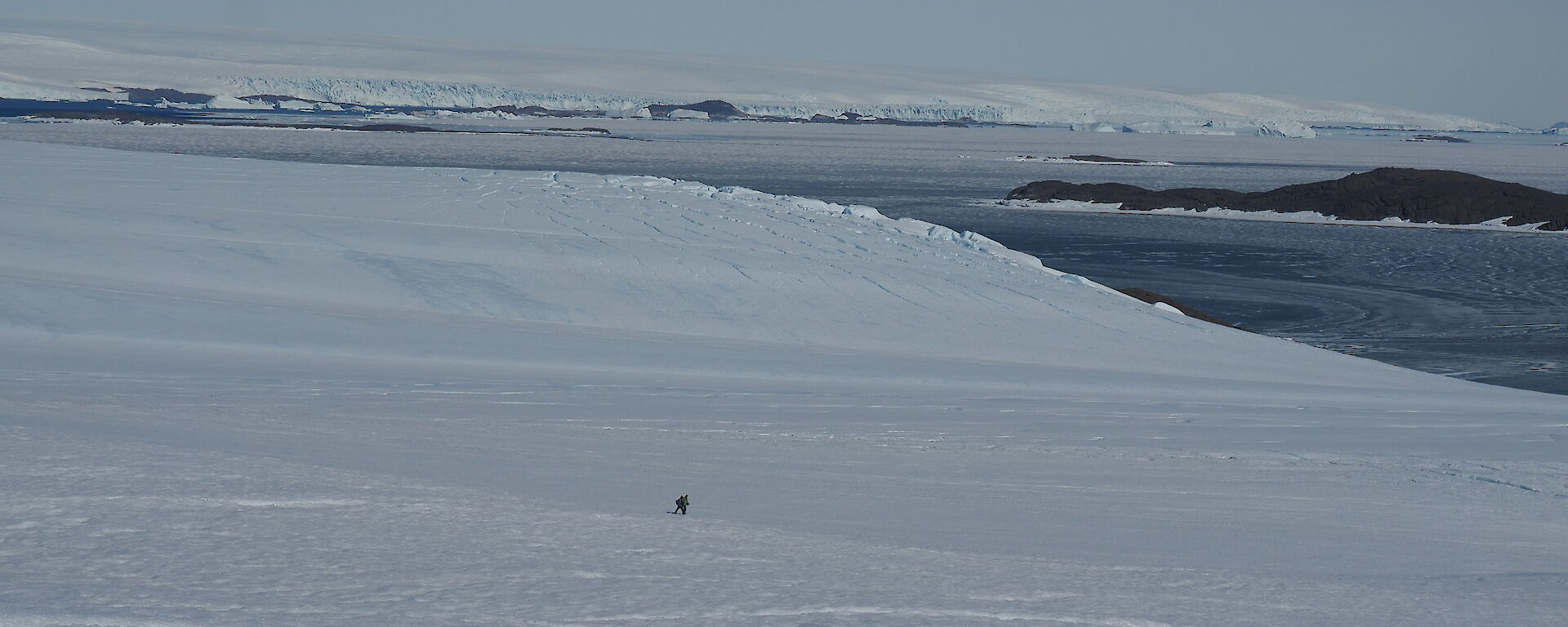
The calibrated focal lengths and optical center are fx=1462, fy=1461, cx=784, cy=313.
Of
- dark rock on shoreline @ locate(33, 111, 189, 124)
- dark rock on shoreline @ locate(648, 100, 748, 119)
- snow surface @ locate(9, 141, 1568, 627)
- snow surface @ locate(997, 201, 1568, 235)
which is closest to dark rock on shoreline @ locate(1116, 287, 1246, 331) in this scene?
snow surface @ locate(9, 141, 1568, 627)

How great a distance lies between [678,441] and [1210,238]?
1816 centimetres

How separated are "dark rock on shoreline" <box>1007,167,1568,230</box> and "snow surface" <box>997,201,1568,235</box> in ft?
0.53

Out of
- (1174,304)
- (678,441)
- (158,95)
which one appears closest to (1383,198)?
(1174,304)

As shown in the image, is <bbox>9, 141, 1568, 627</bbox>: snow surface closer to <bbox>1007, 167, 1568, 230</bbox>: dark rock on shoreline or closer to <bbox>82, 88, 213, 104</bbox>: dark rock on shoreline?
<bbox>1007, 167, 1568, 230</bbox>: dark rock on shoreline

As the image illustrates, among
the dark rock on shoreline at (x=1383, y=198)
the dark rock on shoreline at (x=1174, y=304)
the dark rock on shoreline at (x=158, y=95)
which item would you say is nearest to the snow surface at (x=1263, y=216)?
the dark rock on shoreline at (x=1383, y=198)

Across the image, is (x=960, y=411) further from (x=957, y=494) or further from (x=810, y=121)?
(x=810, y=121)

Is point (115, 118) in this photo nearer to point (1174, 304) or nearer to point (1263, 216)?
point (1263, 216)

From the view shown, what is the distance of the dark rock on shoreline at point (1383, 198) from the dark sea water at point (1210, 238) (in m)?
1.60

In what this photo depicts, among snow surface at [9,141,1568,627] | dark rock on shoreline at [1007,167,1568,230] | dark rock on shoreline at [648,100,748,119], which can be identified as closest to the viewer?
snow surface at [9,141,1568,627]

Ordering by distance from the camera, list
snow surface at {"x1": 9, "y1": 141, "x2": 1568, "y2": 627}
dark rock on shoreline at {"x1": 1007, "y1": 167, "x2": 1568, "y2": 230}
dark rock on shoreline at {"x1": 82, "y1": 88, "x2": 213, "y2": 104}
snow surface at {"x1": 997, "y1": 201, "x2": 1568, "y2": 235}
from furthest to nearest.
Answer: dark rock on shoreline at {"x1": 82, "y1": 88, "x2": 213, "y2": 104}
dark rock on shoreline at {"x1": 1007, "y1": 167, "x2": 1568, "y2": 230}
snow surface at {"x1": 997, "y1": 201, "x2": 1568, "y2": 235}
snow surface at {"x1": 9, "y1": 141, "x2": 1568, "y2": 627}

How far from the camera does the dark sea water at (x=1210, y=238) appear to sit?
1207 cm

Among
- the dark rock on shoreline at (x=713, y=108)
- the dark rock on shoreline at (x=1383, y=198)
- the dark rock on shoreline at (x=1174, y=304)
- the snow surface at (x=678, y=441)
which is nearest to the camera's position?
the snow surface at (x=678, y=441)

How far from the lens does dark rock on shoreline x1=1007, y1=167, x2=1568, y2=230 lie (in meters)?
25.7

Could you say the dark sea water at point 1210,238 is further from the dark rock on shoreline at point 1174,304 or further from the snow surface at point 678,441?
the snow surface at point 678,441
